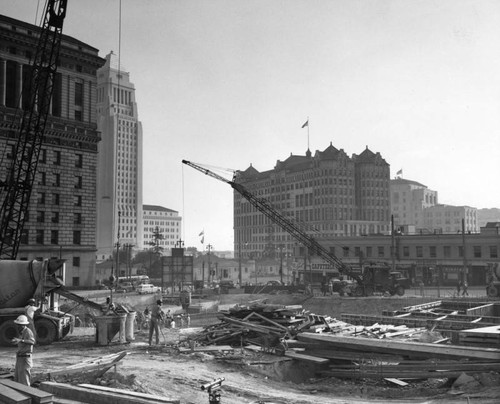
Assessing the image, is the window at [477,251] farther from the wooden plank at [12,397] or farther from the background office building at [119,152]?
the background office building at [119,152]

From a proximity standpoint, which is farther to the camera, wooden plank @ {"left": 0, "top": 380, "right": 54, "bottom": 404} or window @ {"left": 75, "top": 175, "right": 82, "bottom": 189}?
window @ {"left": 75, "top": 175, "right": 82, "bottom": 189}

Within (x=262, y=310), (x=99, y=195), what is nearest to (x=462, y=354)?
(x=262, y=310)

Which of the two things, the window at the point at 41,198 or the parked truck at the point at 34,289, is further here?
the window at the point at 41,198

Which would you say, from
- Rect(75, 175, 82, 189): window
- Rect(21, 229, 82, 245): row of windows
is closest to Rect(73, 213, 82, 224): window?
Rect(21, 229, 82, 245): row of windows

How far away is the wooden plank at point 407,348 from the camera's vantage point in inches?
637

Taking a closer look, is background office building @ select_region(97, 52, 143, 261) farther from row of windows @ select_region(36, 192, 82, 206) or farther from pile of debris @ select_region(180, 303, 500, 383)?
pile of debris @ select_region(180, 303, 500, 383)

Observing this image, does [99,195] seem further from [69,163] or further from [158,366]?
[158,366]

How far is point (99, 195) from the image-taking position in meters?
150

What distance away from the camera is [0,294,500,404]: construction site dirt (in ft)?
45.8

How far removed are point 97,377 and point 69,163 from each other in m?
53.3

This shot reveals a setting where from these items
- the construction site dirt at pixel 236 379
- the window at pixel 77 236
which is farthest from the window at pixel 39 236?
the construction site dirt at pixel 236 379

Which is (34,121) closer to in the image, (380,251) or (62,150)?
(62,150)

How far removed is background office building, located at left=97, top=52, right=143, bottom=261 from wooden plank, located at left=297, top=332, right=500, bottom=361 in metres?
139

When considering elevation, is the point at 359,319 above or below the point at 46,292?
below
